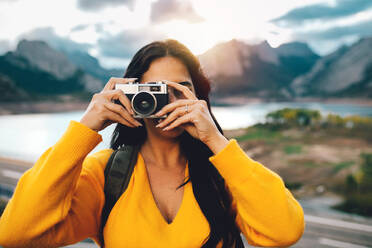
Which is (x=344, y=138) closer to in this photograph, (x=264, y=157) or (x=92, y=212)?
(x=264, y=157)

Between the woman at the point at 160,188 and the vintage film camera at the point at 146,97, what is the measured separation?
1.4 inches

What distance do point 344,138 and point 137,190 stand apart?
12.3 m

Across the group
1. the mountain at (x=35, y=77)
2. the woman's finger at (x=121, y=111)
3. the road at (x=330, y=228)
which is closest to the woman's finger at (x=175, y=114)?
the woman's finger at (x=121, y=111)

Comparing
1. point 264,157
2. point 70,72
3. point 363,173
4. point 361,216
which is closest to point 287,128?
point 264,157

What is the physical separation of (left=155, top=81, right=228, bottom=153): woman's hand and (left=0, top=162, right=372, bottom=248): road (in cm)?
283

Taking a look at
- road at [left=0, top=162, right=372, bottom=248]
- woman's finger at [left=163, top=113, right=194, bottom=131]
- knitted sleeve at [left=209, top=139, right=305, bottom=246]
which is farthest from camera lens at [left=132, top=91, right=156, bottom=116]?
road at [left=0, top=162, right=372, bottom=248]

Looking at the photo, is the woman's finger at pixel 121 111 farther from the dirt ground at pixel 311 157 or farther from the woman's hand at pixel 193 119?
the dirt ground at pixel 311 157

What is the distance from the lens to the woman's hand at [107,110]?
1065mm

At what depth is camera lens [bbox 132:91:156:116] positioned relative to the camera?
1.17 m

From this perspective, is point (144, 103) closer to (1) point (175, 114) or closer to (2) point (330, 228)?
(1) point (175, 114)

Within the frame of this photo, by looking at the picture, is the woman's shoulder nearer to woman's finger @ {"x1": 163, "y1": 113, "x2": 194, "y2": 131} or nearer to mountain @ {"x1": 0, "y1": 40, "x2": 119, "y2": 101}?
woman's finger @ {"x1": 163, "y1": 113, "x2": 194, "y2": 131}

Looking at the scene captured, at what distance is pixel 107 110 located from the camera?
1.10 m

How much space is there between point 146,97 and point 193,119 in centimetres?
23

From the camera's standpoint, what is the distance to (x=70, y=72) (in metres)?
45.6
